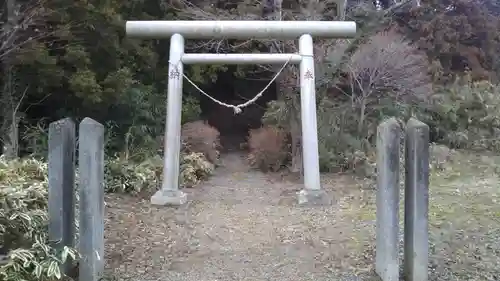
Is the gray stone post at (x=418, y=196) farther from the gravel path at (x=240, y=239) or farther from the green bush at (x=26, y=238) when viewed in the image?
the green bush at (x=26, y=238)

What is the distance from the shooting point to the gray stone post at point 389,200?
3842mm

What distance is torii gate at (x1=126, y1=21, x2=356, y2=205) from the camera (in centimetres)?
700


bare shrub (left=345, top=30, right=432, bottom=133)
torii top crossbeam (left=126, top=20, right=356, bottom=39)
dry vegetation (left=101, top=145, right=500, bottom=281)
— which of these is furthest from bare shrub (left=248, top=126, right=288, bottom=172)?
torii top crossbeam (left=126, top=20, right=356, bottom=39)

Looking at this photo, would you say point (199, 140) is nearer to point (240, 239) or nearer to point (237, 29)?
point (237, 29)

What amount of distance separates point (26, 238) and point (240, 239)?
7.04ft

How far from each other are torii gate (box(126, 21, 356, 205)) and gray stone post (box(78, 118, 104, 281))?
3.05 meters

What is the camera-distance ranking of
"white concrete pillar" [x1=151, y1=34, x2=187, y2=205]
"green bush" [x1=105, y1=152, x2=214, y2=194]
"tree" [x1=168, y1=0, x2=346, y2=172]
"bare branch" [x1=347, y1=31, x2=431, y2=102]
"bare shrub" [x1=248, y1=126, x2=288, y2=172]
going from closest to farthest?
"white concrete pillar" [x1=151, y1=34, x2=187, y2=205] → "green bush" [x1=105, y1=152, x2=214, y2=194] → "tree" [x1=168, y1=0, x2=346, y2=172] → "bare shrub" [x1=248, y1=126, x2=288, y2=172] → "bare branch" [x1=347, y1=31, x2=431, y2=102]

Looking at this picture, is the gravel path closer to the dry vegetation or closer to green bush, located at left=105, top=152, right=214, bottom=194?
the dry vegetation

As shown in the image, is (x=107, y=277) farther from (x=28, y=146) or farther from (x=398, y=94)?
(x=398, y=94)

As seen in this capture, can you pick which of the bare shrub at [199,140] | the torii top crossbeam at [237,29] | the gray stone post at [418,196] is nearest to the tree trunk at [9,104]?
the torii top crossbeam at [237,29]

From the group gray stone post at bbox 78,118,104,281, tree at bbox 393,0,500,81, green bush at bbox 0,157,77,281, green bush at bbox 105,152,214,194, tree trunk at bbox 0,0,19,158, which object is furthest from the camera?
tree at bbox 393,0,500,81

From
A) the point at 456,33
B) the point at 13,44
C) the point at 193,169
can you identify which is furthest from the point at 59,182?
the point at 456,33

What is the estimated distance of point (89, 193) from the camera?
12.6 ft

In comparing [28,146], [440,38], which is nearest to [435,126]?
[440,38]
